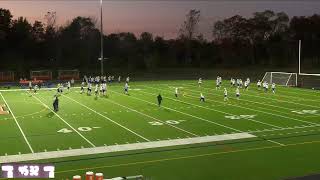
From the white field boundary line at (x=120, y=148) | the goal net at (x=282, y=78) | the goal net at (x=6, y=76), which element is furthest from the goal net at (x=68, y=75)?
the white field boundary line at (x=120, y=148)

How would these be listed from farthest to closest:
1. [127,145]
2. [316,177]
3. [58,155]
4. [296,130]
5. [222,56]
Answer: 1. [222,56]
2. [296,130]
3. [127,145]
4. [58,155]
5. [316,177]

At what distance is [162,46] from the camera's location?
94.0m

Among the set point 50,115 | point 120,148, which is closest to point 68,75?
point 50,115

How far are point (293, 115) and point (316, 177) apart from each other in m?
17.0

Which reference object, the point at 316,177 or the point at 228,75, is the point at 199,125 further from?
the point at 228,75

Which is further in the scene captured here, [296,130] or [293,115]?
[293,115]

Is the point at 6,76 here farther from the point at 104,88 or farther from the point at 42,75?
the point at 104,88

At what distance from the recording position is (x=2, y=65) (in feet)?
246

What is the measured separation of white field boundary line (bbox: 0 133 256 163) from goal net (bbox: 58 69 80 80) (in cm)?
4421

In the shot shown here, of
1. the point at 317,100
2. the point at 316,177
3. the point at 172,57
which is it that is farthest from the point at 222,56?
the point at 316,177

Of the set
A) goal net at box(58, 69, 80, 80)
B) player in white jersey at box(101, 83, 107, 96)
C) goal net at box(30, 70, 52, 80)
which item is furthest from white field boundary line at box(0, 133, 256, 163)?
goal net at box(58, 69, 80, 80)

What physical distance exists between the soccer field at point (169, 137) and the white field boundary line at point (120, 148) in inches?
1.4

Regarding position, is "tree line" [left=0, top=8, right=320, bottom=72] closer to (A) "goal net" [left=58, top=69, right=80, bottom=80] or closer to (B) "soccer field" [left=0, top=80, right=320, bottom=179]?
(A) "goal net" [left=58, top=69, right=80, bottom=80]

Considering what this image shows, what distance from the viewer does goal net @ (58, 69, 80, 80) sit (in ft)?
206
